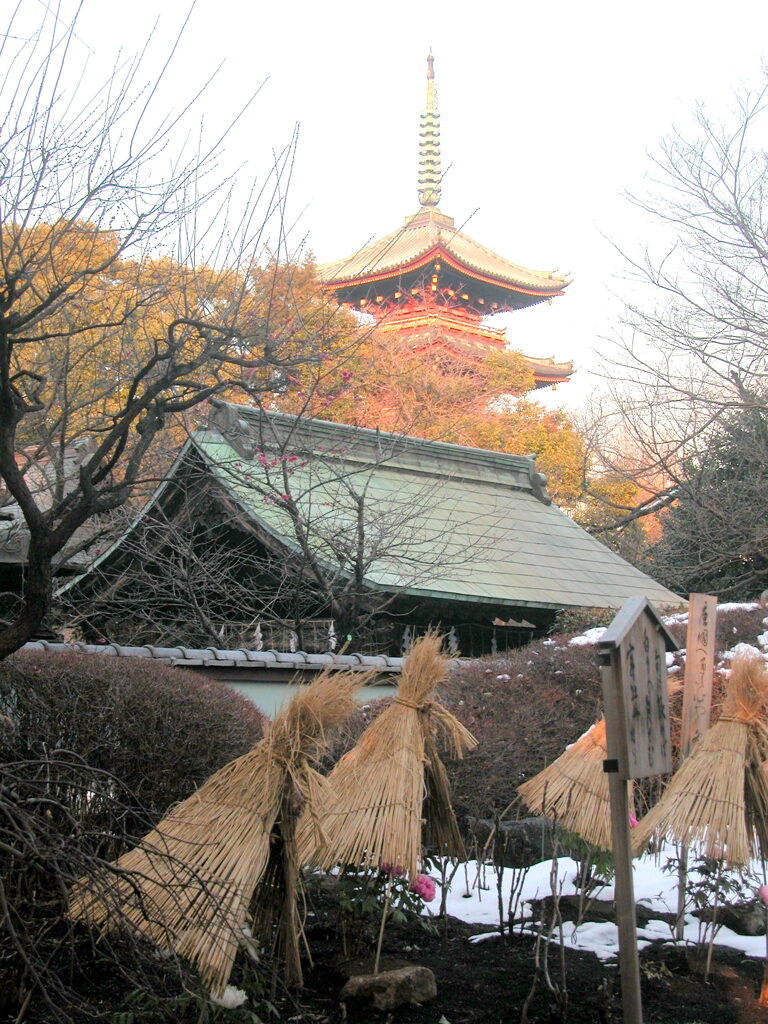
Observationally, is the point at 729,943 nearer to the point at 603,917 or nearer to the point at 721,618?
the point at 603,917

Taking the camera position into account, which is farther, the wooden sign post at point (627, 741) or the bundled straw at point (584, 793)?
the bundled straw at point (584, 793)

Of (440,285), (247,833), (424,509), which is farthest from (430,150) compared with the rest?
(247,833)

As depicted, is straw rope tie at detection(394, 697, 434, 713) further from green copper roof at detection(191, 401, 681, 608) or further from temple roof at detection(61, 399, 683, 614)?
green copper roof at detection(191, 401, 681, 608)

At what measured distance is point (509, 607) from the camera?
33.3 feet

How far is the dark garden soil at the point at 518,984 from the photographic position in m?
3.68

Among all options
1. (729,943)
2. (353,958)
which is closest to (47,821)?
(353,958)

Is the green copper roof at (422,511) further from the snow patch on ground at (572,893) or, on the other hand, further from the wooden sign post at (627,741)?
the wooden sign post at (627,741)

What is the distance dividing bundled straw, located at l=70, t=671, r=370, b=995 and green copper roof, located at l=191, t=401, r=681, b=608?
4.30 metres

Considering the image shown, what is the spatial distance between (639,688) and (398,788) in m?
0.97

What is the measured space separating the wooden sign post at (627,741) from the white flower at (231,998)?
1.29 meters

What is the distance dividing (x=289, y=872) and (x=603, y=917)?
2340 millimetres

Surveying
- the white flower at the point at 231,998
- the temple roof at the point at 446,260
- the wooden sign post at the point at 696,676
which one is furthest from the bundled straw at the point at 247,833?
the temple roof at the point at 446,260

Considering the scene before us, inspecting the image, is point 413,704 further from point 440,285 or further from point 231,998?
point 440,285

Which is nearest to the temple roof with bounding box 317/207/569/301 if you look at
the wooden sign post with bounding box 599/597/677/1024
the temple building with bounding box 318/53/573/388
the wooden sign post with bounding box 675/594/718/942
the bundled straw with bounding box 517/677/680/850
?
the temple building with bounding box 318/53/573/388
